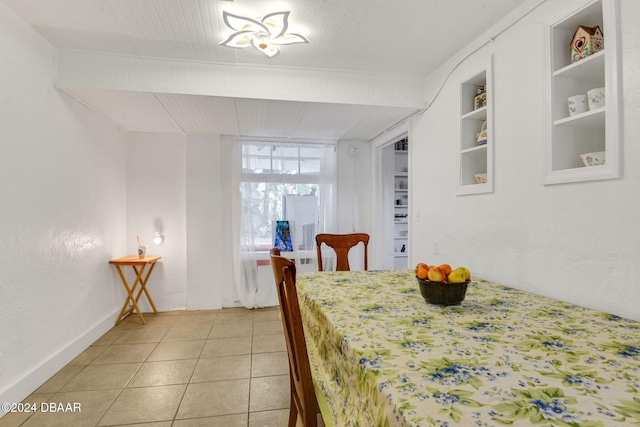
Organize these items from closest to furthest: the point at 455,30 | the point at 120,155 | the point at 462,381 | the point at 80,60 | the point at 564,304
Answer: the point at 462,381, the point at 564,304, the point at 455,30, the point at 80,60, the point at 120,155

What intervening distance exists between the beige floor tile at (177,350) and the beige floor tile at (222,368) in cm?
20

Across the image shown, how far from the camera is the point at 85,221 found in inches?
117

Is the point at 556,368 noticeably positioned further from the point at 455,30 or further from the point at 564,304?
the point at 455,30

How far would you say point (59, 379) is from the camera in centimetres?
238

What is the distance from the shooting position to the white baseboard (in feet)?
6.61

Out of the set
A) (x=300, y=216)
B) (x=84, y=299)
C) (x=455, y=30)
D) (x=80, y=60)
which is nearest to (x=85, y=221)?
(x=84, y=299)

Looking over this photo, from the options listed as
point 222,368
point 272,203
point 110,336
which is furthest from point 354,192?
point 110,336

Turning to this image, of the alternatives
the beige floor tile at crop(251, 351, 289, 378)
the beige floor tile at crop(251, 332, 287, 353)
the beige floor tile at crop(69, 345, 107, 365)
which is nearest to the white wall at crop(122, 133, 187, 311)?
the beige floor tile at crop(69, 345, 107, 365)

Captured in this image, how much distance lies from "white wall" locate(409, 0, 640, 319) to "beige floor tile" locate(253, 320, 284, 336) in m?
1.70

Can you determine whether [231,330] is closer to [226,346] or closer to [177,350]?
[226,346]

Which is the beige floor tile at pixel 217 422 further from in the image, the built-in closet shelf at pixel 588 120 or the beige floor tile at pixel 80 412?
the built-in closet shelf at pixel 588 120

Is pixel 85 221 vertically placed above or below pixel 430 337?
above

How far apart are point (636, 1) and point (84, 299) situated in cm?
414

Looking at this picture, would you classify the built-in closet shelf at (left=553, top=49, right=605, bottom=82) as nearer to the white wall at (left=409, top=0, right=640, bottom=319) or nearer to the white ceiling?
the white wall at (left=409, top=0, right=640, bottom=319)
